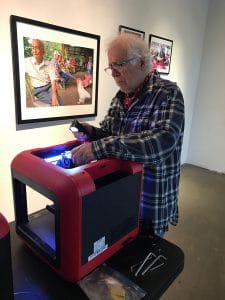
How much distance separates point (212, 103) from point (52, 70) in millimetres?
2640

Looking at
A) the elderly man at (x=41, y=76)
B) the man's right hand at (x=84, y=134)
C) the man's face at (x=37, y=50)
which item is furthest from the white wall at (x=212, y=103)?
the man's right hand at (x=84, y=134)

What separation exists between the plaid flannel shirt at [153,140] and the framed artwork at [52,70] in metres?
0.69

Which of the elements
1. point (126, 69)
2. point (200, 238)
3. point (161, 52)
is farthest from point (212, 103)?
point (126, 69)

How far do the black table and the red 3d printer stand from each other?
3 cm

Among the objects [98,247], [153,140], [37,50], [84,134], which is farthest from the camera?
[37,50]

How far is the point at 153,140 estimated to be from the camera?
32.7 inches

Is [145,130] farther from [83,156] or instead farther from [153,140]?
[83,156]

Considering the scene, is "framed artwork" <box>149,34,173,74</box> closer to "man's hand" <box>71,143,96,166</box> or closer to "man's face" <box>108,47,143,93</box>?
"man's face" <box>108,47,143,93</box>

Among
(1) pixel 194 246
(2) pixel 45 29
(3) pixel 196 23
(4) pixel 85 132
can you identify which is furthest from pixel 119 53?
(3) pixel 196 23

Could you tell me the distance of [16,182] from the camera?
2.68 feet

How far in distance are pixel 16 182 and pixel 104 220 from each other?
1.07ft

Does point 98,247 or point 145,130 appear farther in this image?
point 145,130

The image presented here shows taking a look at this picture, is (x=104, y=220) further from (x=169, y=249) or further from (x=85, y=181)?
(x=169, y=249)

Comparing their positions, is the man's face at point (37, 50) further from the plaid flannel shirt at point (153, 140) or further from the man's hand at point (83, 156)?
the man's hand at point (83, 156)
